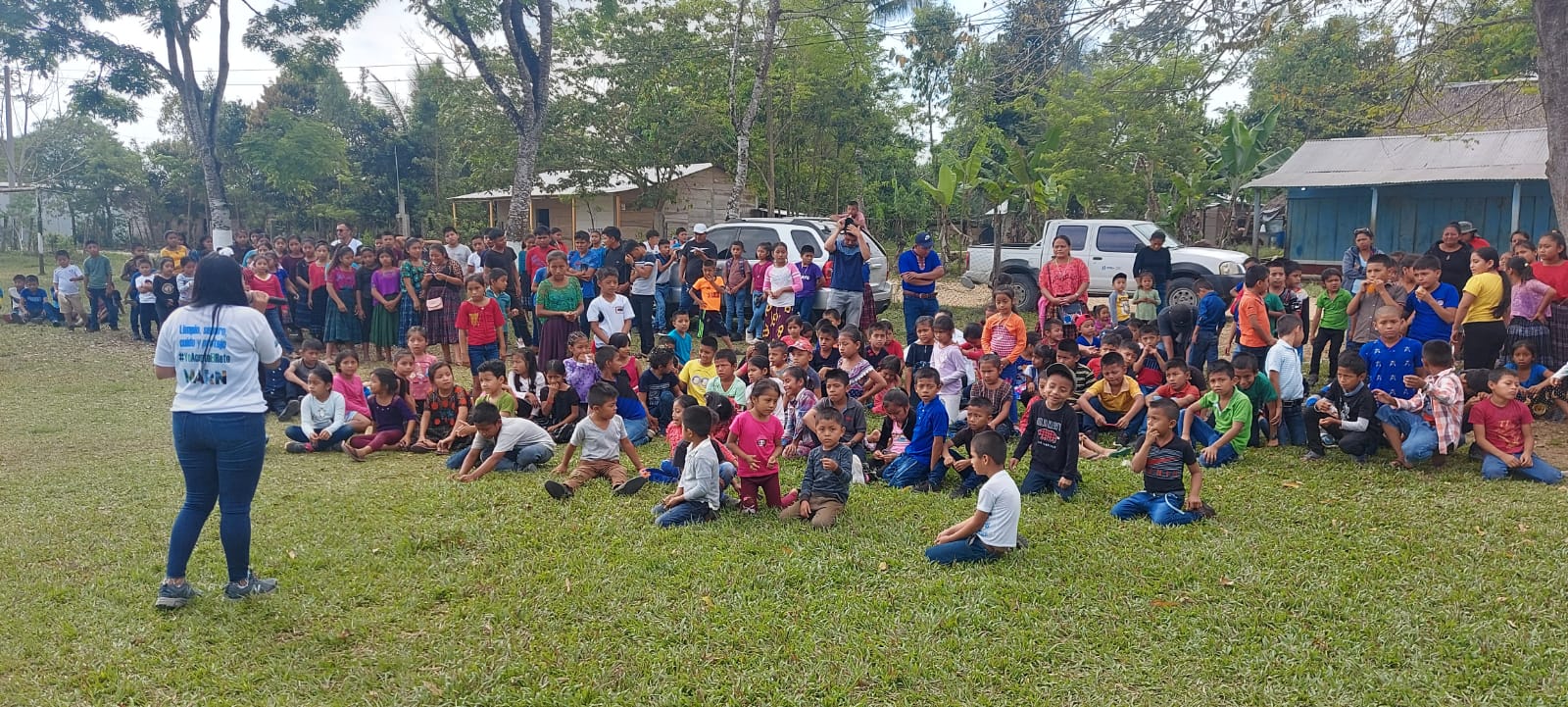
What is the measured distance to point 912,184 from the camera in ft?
102

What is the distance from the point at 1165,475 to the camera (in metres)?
6.11

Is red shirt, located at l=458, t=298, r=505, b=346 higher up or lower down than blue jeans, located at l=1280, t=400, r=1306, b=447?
higher up

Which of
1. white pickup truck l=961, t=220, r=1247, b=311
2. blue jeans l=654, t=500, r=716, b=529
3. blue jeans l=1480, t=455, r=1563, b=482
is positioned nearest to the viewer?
blue jeans l=654, t=500, r=716, b=529

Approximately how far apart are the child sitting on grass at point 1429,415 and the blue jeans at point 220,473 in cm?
739

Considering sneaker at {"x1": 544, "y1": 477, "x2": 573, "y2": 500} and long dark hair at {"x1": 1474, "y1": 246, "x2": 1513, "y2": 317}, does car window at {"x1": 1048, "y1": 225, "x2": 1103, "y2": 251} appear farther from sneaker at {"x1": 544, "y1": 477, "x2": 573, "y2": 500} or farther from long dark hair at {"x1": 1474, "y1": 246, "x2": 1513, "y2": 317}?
sneaker at {"x1": 544, "y1": 477, "x2": 573, "y2": 500}

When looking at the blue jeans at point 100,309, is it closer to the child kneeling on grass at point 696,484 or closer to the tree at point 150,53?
the tree at point 150,53

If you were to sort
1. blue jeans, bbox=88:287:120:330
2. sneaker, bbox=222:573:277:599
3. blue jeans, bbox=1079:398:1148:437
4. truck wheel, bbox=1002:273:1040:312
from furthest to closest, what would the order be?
blue jeans, bbox=88:287:120:330, truck wheel, bbox=1002:273:1040:312, blue jeans, bbox=1079:398:1148:437, sneaker, bbox=222:573:277:599

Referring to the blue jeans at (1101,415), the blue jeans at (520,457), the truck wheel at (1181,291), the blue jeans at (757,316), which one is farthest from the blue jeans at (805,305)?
the truck wheel at (1181,291)

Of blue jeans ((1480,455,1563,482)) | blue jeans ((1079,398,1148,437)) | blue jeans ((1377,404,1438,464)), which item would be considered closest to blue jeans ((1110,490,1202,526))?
blue jeans ((1079,398,1148,437))

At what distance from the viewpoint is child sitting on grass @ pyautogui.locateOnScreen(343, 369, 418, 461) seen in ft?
28.1

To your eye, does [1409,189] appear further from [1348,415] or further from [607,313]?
[607,313]

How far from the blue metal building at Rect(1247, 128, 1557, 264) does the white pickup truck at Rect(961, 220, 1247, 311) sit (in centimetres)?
444

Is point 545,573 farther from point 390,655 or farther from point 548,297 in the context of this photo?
point 548,297

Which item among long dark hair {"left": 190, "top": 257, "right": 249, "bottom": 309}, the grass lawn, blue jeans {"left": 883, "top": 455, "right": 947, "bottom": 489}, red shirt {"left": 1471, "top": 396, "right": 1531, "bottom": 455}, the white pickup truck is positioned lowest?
the grass lawn
